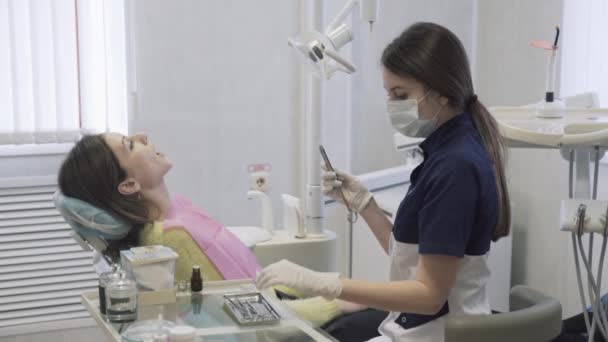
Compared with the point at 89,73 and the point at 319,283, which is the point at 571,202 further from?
the point at 89,73

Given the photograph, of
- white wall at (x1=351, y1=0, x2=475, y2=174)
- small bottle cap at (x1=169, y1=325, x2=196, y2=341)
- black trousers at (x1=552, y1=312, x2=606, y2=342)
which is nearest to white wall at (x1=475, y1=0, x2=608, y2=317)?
white wall at (x1=351, y1=0, x2=475, y2=174)

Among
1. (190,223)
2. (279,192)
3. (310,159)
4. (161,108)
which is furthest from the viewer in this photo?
(279,192)

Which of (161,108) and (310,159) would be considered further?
(161,108)

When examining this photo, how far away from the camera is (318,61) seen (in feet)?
6.82

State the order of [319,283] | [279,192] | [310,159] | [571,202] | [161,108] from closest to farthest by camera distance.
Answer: [319,283]
[571,202]
[310,159]
[161,108]
[279,192]

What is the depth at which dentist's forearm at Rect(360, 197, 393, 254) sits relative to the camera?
76.8 inches

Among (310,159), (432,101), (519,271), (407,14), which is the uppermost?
(407,14)

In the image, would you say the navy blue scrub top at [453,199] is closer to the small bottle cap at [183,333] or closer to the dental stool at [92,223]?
the small bottle cap at [183,333]

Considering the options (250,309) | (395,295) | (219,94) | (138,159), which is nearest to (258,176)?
(219,94)

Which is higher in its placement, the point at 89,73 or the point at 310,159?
the point at 89,73

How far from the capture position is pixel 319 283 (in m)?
1.48

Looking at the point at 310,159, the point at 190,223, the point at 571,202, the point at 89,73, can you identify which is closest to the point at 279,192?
the point at 310,159

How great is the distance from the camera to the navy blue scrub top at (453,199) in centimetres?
148

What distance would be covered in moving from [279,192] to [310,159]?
518mm
